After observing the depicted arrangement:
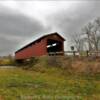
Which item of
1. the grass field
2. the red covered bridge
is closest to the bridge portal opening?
the red covered bridge

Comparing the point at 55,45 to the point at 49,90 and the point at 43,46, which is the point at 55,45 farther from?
the point at 49,90

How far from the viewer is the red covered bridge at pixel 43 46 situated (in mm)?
38219

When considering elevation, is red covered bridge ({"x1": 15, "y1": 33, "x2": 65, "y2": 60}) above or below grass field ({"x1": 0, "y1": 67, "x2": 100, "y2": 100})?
above

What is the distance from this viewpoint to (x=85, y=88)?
751 inches

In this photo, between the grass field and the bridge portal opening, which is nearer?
the grass field

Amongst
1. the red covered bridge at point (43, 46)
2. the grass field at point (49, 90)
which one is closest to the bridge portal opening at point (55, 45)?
the red covered bridge at point (43, 46)

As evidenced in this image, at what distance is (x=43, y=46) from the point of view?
125ft

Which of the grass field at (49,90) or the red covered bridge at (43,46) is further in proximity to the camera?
the red covered bridge at (43,46)

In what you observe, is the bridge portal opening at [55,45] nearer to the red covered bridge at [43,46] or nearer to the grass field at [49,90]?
the red covered bridge at [43,46]

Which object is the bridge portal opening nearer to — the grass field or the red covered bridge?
the red covered bridge

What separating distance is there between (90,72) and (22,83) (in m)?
8.69

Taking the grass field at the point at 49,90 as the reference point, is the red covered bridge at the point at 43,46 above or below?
above

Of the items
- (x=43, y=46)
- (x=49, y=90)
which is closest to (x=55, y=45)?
(x=43, y=46)

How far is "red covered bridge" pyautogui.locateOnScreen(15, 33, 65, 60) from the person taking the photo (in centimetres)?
3822
